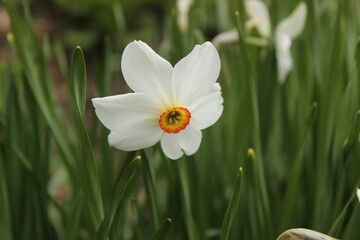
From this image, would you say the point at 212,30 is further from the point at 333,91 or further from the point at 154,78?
the point at 154,78

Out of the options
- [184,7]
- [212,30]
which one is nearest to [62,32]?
[212,30]

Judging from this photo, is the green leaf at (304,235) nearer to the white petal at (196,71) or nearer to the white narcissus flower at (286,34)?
the white petal at (196,71)

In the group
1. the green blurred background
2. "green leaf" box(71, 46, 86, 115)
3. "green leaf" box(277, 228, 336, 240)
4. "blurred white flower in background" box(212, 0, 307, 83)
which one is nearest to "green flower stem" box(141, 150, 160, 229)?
the green blurred background

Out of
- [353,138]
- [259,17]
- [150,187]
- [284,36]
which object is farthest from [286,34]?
[150,187]

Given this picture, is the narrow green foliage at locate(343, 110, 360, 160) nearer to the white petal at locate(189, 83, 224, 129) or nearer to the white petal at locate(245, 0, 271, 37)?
the white petal at locate(189, 83, 224, 129)

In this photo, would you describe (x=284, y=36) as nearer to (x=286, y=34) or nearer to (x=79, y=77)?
(x=286, y=34)

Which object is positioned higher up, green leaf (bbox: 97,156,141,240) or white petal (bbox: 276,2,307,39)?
white petal (bbox: 276,2,307,39)
